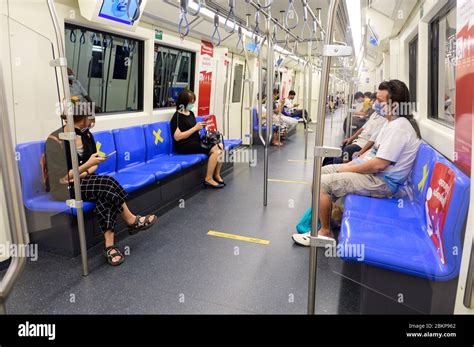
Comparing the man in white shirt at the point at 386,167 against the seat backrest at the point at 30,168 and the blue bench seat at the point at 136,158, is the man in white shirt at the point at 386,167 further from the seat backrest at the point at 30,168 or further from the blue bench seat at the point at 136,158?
the seat backrest at the point at 30,168

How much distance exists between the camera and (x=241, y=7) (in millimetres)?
6051

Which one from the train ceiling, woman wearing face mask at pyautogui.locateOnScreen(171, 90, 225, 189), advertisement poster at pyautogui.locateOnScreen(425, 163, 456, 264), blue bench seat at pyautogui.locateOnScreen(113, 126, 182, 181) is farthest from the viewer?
woman wearing face mask at pyautogui.locateOnScreen(171, 90, 225, 189)

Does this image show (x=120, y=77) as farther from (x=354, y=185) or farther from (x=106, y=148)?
(x=354, y=185)

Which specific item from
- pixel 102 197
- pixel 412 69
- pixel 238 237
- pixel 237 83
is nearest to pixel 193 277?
pixel 238 237

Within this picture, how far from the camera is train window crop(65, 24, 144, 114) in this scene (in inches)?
166

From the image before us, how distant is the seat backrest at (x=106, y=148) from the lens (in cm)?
373

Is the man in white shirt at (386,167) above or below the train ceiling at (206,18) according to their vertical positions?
below

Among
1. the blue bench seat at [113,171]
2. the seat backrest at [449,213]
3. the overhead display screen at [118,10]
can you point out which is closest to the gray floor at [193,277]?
the blue bench seat at [113,171]

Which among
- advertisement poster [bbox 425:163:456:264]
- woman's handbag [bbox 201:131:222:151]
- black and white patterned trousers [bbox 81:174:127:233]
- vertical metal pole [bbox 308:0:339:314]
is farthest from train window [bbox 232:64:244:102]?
vertical metal pole [bbox 308:0:339:314]

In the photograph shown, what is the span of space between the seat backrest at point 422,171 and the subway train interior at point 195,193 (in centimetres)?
2

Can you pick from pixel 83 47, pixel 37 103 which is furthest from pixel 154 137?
pixel 37 103

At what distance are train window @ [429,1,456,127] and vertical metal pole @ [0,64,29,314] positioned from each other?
346 centimetres

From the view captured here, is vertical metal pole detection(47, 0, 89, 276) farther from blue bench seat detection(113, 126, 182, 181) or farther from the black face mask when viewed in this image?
blue bench seat detection(113, 126, 182, 181)

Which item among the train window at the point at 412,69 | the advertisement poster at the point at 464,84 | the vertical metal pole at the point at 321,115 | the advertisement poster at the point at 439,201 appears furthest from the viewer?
the train window at the point at 412,69
